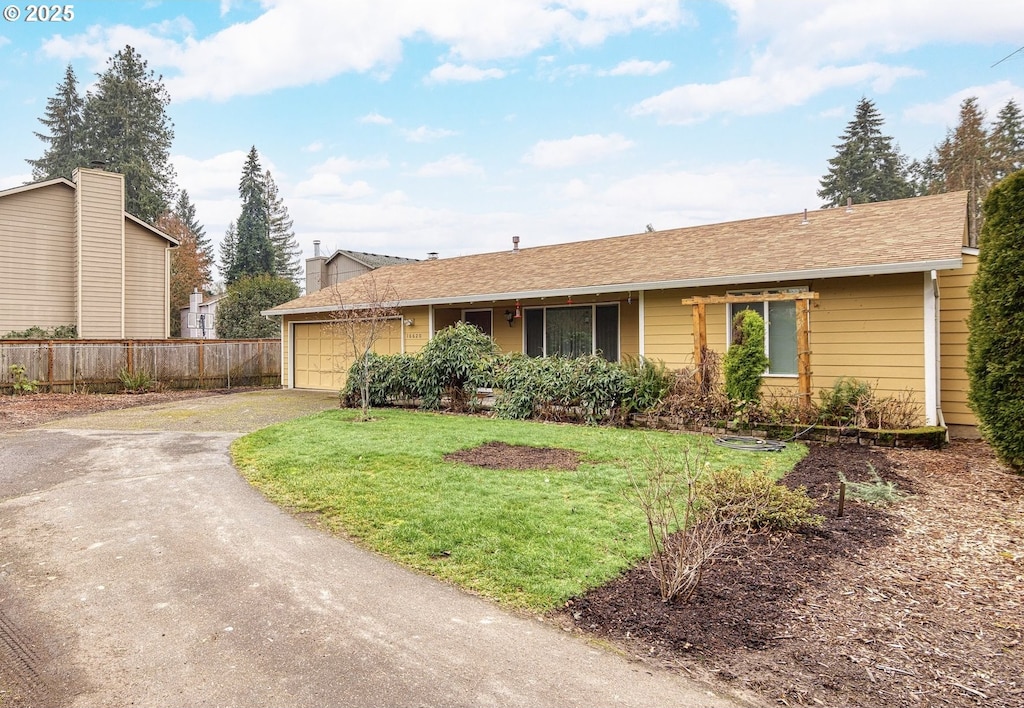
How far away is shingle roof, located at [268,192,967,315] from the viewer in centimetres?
896

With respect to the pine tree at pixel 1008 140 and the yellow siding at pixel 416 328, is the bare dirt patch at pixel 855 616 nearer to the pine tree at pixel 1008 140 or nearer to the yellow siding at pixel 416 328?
the yellow siding at pixel 416 328

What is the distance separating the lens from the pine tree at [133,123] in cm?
3647

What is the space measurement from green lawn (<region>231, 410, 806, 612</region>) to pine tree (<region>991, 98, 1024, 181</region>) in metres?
27.9

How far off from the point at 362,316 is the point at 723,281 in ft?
26.9

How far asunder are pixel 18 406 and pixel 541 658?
14.7m

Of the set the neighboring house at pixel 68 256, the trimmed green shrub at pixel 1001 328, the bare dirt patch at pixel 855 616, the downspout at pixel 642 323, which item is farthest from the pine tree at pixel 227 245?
the bare dirt patch at pixel 855 616

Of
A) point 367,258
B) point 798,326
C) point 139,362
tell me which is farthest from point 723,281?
point 367,258

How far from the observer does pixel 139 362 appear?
1634 centimetres

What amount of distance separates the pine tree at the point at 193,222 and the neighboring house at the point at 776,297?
44060 mm

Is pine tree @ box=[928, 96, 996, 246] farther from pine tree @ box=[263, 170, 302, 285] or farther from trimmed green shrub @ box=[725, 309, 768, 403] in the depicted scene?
pine tree @ box=[263, 170, 302, 285]

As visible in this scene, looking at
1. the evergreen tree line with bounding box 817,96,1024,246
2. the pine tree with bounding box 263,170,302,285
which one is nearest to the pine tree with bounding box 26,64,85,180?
the pine tree with bounding box 263,170,302,285

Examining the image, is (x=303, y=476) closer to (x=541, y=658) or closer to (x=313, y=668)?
(x=313, y=668)

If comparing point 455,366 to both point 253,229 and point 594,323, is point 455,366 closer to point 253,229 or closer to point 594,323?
point 594,323

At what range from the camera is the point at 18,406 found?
12648 millimetres
